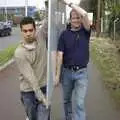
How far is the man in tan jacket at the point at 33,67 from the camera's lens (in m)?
5.44

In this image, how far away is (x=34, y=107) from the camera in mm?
5773

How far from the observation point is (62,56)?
6.80m

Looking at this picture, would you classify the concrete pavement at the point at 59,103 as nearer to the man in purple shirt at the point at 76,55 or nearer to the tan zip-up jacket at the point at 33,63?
the man in purple shirt at the point at 76,55

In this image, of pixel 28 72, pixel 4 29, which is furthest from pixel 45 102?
pixel 4 29

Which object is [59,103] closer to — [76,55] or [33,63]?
[76,55]

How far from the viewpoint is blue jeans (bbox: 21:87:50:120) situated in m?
5.59

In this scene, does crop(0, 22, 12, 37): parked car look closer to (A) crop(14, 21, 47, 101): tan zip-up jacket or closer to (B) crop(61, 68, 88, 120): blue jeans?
(B) crop(61, 68, 88, 120): blue jeans

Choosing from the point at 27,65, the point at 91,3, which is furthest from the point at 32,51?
the point at 91,3

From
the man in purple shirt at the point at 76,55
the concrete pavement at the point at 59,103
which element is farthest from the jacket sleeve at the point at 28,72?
the concrete pavement at the point at 59,103

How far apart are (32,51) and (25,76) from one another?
0.30 metres

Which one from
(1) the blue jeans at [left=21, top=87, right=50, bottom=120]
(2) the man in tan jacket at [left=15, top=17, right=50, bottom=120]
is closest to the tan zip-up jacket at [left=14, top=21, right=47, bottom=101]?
(2) the man in tan jacket at [left=15, top=17, right=50, bottom=120]

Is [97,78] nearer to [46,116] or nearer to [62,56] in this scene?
[62,56]

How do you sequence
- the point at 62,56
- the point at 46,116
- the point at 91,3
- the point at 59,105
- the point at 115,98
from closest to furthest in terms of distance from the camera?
1. the point at 46,116
2. the point at 62,56
3. the point at 59,105
4. the point at 115,98
5. the point at 91,3

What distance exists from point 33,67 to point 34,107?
1.73ft
